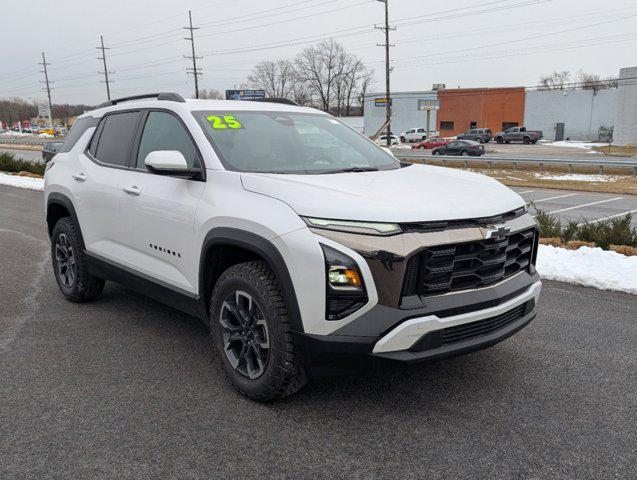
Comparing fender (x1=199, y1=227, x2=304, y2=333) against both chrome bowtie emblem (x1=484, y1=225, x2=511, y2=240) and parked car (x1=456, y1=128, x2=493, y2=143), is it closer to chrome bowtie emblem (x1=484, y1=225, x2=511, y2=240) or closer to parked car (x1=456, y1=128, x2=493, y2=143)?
chrome bowtie emblem (x1=484, y1=225, x2=511, y2=240)

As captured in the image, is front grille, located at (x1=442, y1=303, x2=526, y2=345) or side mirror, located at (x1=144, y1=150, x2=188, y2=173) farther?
side mirror, located at (x1=144, y1=150, x2=188, y2=173)

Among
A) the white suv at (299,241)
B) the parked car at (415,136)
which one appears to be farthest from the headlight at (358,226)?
the parked car at (415,136)

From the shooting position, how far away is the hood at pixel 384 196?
9.70 ft

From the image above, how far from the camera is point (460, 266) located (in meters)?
3.07

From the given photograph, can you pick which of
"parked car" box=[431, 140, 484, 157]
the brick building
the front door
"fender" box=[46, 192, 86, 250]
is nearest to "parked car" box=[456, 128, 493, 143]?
the brick building

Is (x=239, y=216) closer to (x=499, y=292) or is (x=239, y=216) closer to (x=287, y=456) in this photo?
(x=287, y=456)

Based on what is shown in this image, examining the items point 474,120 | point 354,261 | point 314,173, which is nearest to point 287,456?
point 354,261

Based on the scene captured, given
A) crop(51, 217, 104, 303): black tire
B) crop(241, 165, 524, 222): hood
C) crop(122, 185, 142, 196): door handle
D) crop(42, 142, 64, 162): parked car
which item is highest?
crop(241, 165, 524, 222): hood

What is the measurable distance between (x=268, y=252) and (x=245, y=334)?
0.62 m

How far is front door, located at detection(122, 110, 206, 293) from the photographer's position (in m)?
3.73

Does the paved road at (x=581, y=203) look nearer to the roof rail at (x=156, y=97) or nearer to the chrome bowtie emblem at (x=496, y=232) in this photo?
the chrome bowtie emblem at (x=496, y=232)

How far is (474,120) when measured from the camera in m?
71.4

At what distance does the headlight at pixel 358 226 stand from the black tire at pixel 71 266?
9.85 ft

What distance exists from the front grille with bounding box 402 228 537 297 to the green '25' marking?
1.84m
